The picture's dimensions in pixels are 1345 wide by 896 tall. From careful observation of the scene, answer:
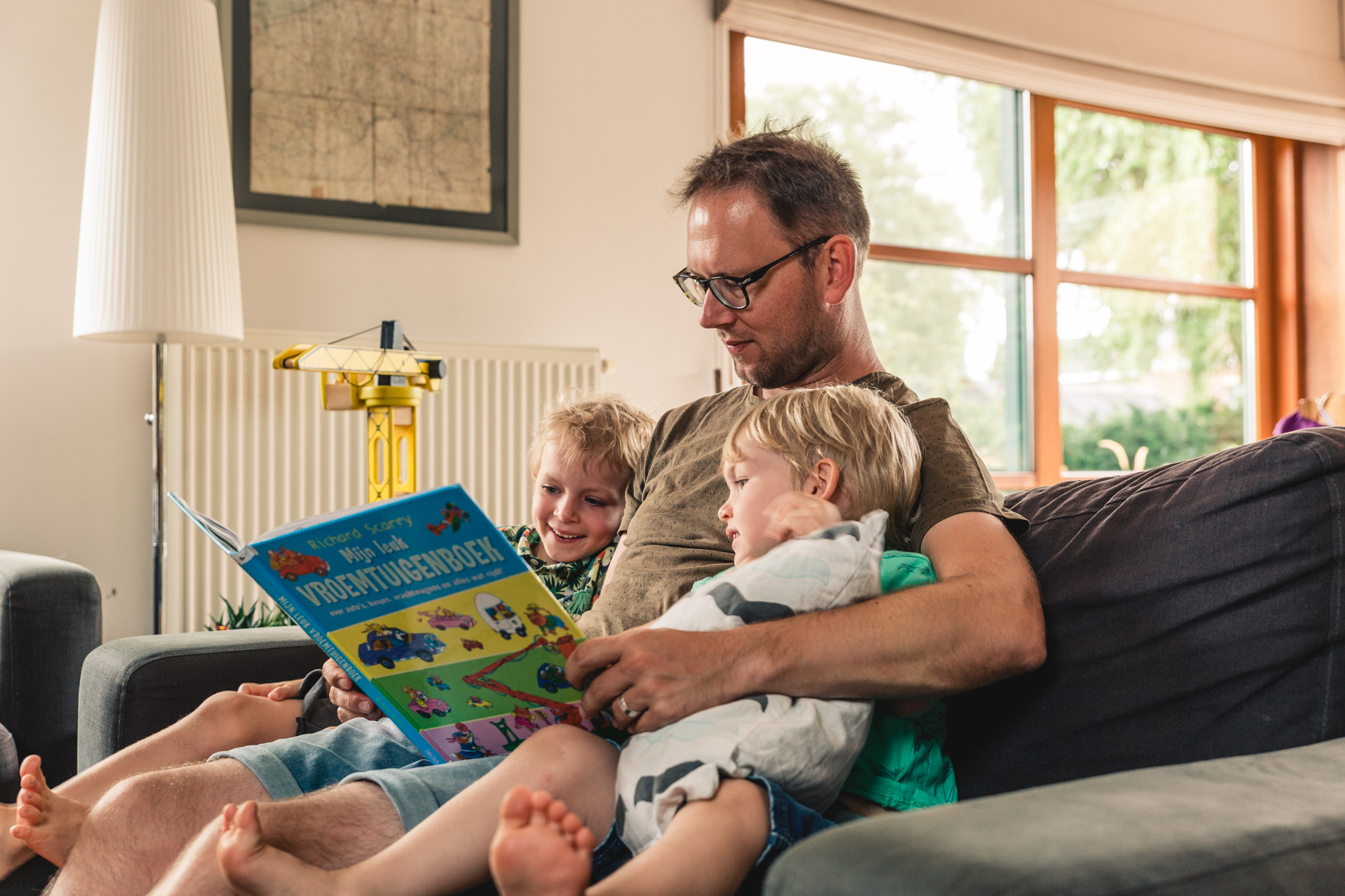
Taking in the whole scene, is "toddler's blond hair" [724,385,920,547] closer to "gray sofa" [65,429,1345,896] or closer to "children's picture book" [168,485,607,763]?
"gray sofa" [65,429,1345,896]

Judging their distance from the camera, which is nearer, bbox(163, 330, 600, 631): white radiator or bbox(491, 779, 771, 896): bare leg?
bbox(491, 779, 771, 896): bare leg

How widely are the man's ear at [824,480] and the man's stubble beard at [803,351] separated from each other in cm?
39

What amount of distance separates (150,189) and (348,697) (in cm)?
149

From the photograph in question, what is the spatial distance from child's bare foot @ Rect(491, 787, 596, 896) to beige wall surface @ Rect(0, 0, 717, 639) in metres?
2.33

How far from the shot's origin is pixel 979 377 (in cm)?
402

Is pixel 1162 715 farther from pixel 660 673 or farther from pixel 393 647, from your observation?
pixel 393 647

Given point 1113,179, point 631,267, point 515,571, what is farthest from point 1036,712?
point 1113,179

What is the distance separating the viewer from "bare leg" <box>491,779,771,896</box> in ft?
2.35

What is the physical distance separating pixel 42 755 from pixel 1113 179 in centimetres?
417

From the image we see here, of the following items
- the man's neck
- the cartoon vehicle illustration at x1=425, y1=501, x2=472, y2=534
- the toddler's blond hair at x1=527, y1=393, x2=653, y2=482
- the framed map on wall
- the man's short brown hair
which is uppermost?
the framed map on wall

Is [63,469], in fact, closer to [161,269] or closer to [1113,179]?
[161,269]

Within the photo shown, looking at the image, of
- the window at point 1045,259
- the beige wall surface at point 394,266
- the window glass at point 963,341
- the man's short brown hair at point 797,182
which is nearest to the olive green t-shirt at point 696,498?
the man's short brown hair at point 797,182

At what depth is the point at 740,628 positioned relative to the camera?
948 mm

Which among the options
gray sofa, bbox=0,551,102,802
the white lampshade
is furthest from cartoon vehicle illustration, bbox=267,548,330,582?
the white lampshade
